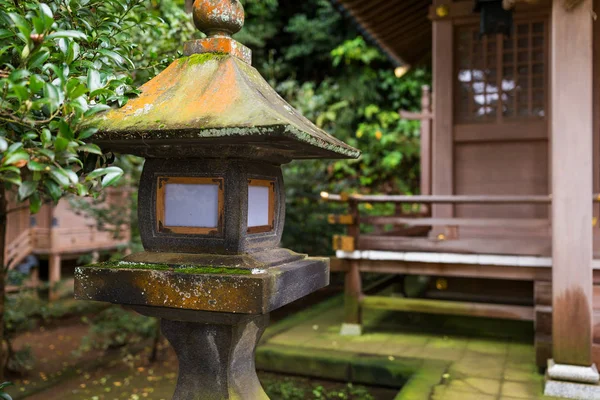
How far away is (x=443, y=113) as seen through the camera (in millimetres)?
8180

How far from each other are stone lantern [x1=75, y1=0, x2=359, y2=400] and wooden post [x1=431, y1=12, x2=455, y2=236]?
5.17m

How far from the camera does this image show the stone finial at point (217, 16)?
3078 millimetres

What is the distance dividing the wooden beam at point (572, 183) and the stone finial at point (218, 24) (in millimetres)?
3119

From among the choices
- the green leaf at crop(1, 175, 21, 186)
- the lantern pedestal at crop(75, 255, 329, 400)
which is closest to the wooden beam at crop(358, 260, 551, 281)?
the lantern pedestal at crop(75, 255, 329, 400)

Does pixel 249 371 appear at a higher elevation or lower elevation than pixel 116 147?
lower

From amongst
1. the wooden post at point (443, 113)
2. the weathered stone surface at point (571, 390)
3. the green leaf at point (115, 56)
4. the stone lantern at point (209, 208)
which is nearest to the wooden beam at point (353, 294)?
the wooden post at point (443, 113)

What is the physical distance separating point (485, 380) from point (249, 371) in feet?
9.98

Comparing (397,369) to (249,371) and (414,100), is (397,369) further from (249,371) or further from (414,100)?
(414,100)

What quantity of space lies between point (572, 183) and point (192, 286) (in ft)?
11.8

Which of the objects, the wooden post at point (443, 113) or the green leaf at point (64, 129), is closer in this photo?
the green leaf at point (64, 129)

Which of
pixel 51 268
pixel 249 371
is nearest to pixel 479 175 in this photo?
pixel 249 371

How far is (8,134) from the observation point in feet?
8.35

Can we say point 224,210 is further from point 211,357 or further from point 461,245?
point 461,245

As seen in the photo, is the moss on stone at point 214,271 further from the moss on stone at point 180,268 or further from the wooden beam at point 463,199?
the wooden beam at point 463,199
